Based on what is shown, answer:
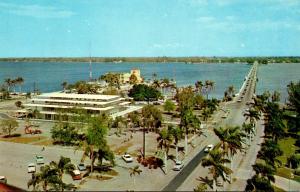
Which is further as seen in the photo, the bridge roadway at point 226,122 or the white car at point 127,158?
the white car at point 127,158

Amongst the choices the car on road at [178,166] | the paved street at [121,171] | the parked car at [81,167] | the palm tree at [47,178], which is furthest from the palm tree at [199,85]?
the palm tree at [47,178]

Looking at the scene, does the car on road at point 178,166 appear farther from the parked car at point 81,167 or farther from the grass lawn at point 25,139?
A: the grass lawn at point 25,139

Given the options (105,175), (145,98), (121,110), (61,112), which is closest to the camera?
(105,175)

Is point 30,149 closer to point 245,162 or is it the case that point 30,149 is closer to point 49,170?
point 49,170

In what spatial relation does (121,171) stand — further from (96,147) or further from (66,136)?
(66,136)

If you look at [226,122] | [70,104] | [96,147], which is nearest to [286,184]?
[96,147]

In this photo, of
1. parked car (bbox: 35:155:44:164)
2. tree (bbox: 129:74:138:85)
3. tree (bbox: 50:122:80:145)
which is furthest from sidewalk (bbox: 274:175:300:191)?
tree (bbox: 129:74:138:85)

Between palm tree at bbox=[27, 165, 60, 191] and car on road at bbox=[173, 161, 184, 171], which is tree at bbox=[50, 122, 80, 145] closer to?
car on road at bbox=[173, 161, 184, 171]

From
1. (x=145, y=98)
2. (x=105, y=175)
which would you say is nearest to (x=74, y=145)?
(x=105, y=175)
